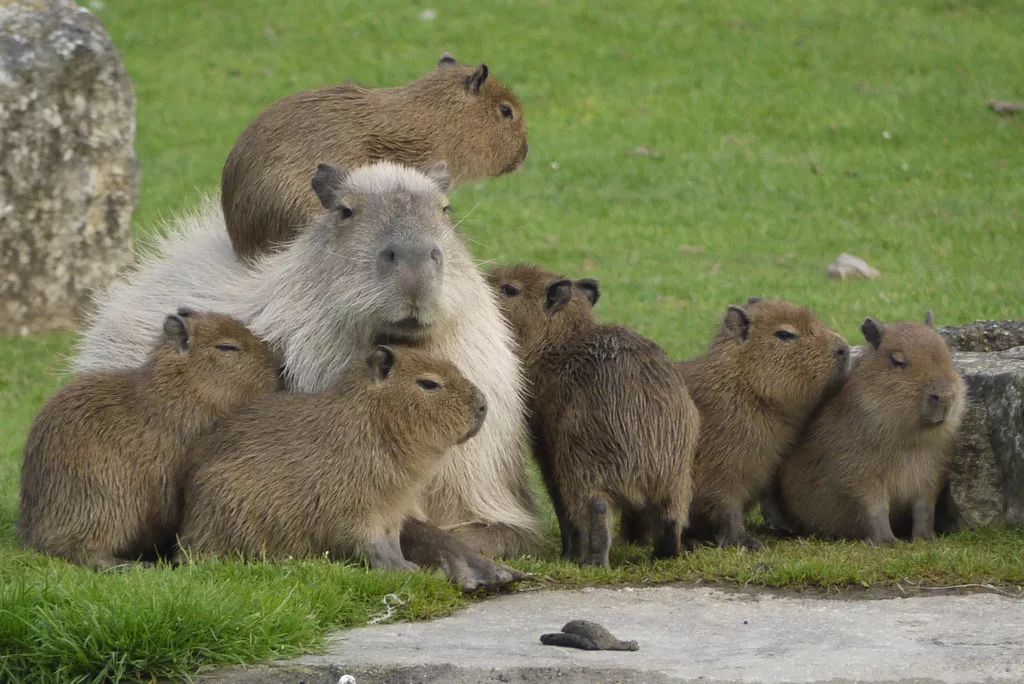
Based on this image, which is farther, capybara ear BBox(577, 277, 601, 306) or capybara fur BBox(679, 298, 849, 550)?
capybara ear BBox(577, 277, 601, 306)

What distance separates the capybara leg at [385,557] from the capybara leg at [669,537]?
41.5 inches

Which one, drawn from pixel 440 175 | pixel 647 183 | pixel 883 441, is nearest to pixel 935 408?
pixel 883 441

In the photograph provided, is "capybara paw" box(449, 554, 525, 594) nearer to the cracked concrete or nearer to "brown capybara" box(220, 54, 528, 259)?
the cracked concrete

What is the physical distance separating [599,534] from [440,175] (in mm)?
1706

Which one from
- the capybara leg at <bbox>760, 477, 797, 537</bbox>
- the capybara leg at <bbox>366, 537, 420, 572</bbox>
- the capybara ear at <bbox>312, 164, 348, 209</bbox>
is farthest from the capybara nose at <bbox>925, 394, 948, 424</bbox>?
the capybara ear at <bbox>312, 164, 348, 209</bbox>

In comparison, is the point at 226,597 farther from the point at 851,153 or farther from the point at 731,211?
the point at 851,153

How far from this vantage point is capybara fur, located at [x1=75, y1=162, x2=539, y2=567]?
20.2 ft

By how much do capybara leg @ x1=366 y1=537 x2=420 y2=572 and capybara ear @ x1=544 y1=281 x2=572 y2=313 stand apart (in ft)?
4.82

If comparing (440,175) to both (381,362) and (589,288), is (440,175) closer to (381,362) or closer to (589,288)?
(589,288)

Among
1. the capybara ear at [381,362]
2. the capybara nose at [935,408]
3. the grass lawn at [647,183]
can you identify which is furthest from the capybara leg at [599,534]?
the capybara nose at [935,408]

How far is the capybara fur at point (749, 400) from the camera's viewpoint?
21.8 feet

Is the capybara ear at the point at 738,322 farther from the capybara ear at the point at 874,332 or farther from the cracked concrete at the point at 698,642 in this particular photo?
the cracked concrete at the point at 698,642

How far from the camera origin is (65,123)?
12.0 meters

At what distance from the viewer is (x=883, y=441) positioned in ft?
21.5
